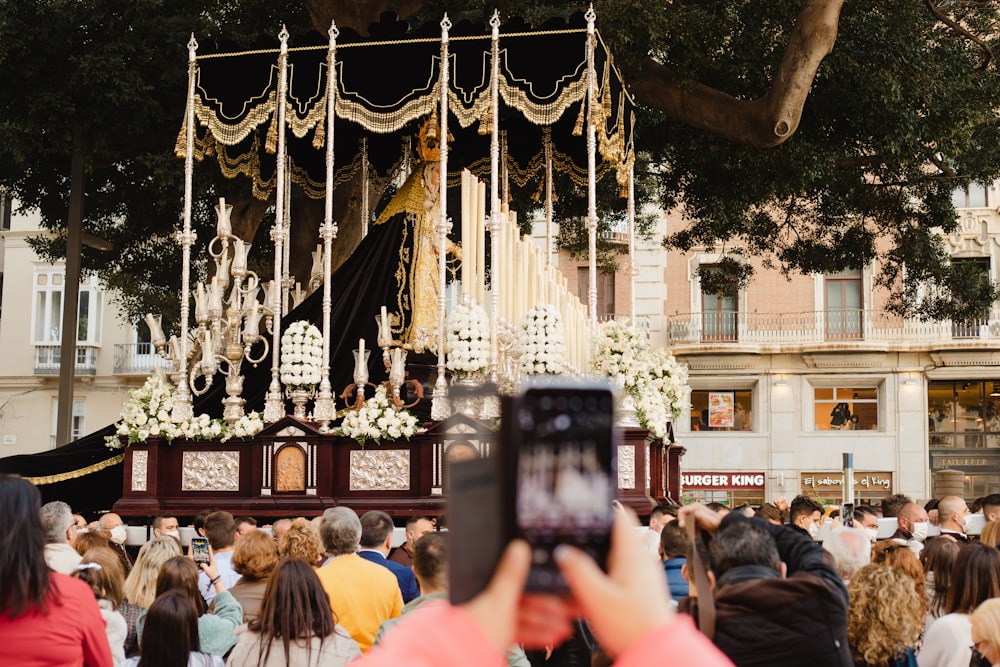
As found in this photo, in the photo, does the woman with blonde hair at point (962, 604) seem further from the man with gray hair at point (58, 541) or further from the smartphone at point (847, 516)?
the man with gray hair at point (58, 541)

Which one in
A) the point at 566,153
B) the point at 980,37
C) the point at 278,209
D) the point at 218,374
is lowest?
the point at 218,374

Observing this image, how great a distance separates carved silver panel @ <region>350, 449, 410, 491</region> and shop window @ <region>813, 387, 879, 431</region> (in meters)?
24.5

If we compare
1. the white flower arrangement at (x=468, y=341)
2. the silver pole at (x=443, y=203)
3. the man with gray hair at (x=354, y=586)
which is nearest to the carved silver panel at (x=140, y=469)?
the silver pole at (x=443, y=203)

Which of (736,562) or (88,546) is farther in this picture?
(88,546)

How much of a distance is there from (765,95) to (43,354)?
27.3 m

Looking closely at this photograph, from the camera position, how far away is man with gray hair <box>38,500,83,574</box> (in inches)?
205

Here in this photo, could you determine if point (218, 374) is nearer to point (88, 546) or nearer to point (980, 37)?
point (88, 546)

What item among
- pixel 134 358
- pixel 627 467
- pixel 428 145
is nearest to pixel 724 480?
pixel 134 358

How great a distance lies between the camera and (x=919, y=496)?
3469cm

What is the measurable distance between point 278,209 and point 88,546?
328 inches

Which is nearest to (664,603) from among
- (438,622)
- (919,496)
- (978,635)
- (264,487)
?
(438,622)

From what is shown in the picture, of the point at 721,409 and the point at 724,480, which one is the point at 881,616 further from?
the point at 721,409

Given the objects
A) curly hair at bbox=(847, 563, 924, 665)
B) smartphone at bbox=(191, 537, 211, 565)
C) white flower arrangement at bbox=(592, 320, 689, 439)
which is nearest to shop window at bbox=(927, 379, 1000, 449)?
white flower arrangement at bbox=(592, 320, 689, 439)

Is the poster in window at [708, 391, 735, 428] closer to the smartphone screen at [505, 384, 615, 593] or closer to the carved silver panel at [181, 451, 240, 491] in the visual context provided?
the carved silver panel at [181, 451, 240, 491]
